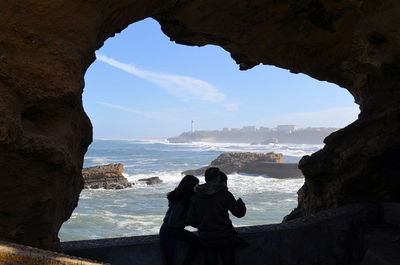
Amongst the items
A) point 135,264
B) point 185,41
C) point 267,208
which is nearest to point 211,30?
point 185,41

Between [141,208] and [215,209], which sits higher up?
[215,209]

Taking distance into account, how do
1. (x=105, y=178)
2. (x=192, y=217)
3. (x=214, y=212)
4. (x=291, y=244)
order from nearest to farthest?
(x=214, y=212) → (x=192, y=217) → (x=291, y=244) → (x=105, y=178)

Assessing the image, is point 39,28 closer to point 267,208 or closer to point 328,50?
point 328,50

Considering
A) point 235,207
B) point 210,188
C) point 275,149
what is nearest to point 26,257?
point 210,188

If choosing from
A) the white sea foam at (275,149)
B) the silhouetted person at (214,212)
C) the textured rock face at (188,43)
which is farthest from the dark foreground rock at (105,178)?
the white sea foam at (275,149)

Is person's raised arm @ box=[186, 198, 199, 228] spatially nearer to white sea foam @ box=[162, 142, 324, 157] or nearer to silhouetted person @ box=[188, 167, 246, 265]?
silhouetted person @ box=[188, 167, 246, 265]

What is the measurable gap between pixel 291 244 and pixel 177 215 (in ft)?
5.51

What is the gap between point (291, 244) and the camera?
464 cm

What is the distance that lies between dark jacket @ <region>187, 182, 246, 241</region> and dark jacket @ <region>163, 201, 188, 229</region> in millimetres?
338

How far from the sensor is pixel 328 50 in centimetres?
647

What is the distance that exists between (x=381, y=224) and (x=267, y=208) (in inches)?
537

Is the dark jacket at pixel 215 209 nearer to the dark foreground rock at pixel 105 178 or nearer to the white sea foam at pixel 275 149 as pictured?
the dark foreground rock at pixel 105 178

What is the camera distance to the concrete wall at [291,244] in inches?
160

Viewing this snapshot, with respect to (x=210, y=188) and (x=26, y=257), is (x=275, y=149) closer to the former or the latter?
(x=210, y=188)
